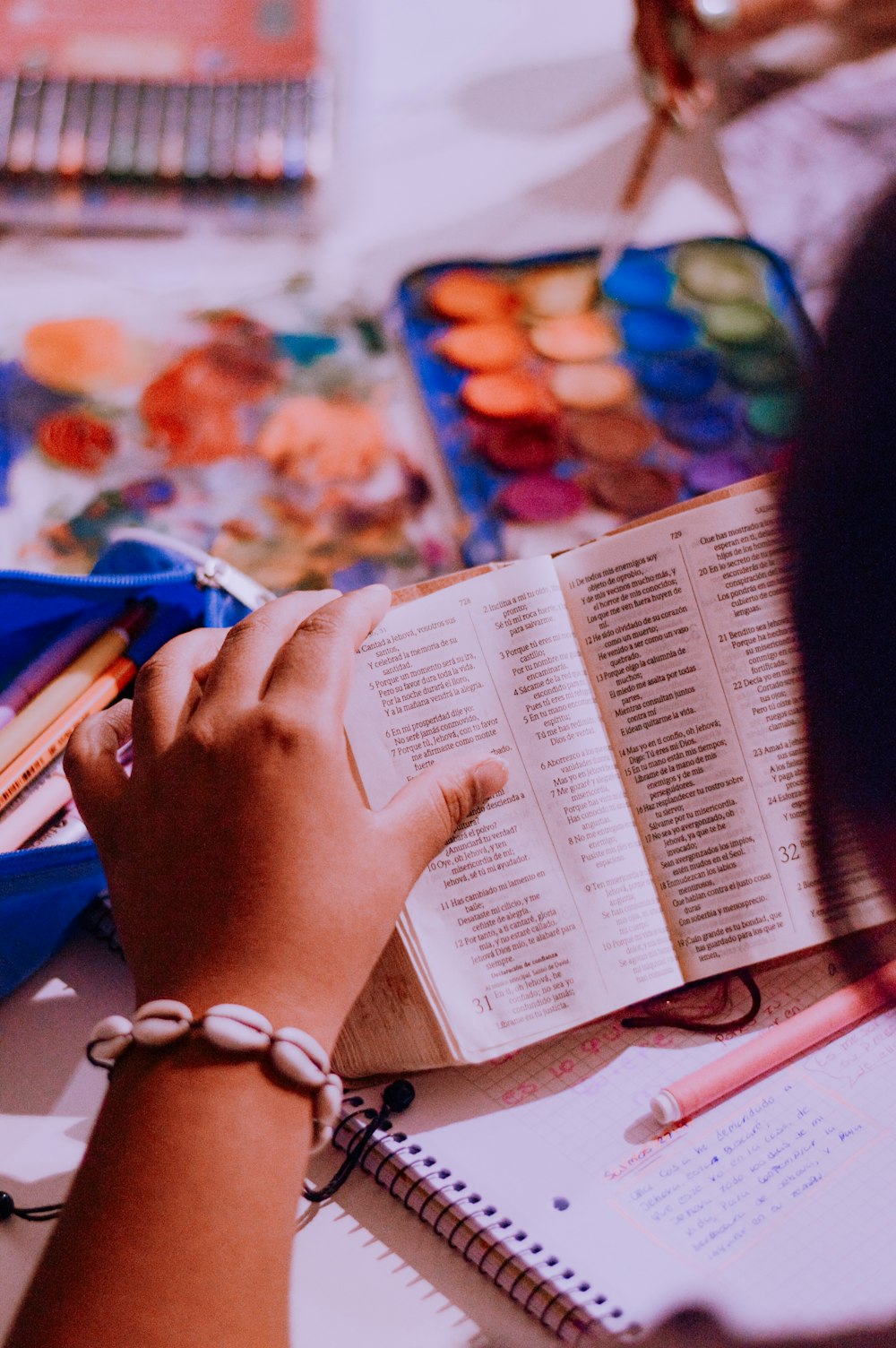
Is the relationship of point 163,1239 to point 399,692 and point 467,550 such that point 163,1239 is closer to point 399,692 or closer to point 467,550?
point 399,692

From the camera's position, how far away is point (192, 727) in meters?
0.47

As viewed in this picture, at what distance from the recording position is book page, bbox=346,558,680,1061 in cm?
52

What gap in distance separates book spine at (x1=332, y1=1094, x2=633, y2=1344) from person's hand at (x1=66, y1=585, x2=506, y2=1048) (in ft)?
0.37

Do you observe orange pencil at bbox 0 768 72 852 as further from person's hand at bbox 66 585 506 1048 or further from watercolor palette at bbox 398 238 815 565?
watercolor palette at bbox 398 238 815 565

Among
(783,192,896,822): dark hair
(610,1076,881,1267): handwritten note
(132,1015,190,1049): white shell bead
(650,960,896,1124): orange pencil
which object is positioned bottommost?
(610,1076,881,1267): handwritten note

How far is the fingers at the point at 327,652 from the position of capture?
48 cm

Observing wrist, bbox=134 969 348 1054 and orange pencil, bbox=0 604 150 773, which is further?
orange pencil, bbox=0 604 150 773

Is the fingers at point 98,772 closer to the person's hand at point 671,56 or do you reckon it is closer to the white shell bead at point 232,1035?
the white shell bead at point 232,1035

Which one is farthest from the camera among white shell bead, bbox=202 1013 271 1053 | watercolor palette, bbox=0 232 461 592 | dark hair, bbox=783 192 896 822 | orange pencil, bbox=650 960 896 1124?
watercolor palette, bbox=0 232 461 592

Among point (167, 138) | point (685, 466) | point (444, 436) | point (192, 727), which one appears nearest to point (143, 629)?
point (192, 727)

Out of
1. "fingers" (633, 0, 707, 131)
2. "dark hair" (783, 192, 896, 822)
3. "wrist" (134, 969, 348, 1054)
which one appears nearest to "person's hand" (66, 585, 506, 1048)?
"wrist" (134, 969, 348, 1054)

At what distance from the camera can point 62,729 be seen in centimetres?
58

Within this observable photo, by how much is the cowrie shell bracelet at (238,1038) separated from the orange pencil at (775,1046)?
0.60 feet

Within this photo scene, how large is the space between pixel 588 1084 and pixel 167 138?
854 mm
